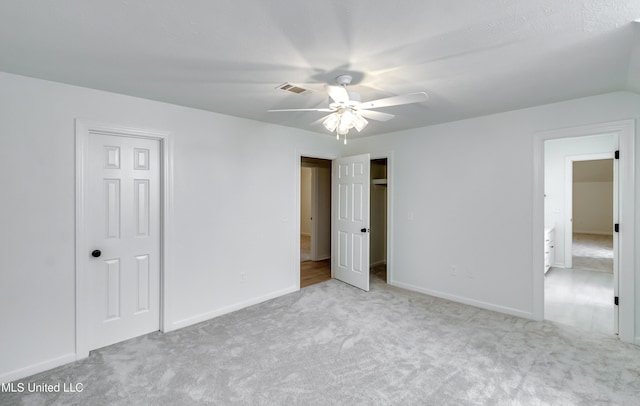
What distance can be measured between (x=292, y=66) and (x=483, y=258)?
3128 mm

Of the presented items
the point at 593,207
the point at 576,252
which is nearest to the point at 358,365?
the point at 576,252

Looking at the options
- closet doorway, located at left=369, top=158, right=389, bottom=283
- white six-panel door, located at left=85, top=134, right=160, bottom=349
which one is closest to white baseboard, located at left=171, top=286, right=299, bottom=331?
white six-panel door, located at left=85, top=134, right=160, bottom=349

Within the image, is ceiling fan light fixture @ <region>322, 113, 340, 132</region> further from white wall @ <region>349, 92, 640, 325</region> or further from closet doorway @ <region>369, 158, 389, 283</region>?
closet doorway @ <region>369, 158, 389, 283</region>

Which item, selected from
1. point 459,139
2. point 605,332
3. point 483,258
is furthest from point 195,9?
point 605,332

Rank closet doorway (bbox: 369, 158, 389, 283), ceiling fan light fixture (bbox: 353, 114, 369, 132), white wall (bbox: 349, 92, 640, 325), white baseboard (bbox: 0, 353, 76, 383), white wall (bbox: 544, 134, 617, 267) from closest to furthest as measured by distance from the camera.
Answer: white baseboard (bbox: 0, 353, 76, 383) < ceiling fan light fixture (bbox: 353, 114, 369, 132) < white wall (bbox: 349, 92, 640, 325) < white wall (bbox: 544, 134, 617, 267) < closet doorway (bbox: 369, 158, 389, 283)

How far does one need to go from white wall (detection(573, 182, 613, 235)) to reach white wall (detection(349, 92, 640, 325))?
8.33 metres

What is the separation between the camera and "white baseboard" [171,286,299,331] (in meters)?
3.08

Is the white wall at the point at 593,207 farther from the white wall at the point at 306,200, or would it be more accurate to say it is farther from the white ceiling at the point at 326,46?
the white ceiling at the point at 326,46

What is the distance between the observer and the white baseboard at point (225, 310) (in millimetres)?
3079

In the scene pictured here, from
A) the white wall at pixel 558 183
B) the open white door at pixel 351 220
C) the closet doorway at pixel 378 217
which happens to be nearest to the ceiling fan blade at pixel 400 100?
the open white door at pixel 351 220

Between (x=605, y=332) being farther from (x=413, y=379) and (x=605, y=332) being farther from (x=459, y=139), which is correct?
(x=459, y=139)

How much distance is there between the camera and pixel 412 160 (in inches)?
166

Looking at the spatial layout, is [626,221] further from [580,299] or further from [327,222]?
[327,222]

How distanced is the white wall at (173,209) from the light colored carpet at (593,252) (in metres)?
5.15
